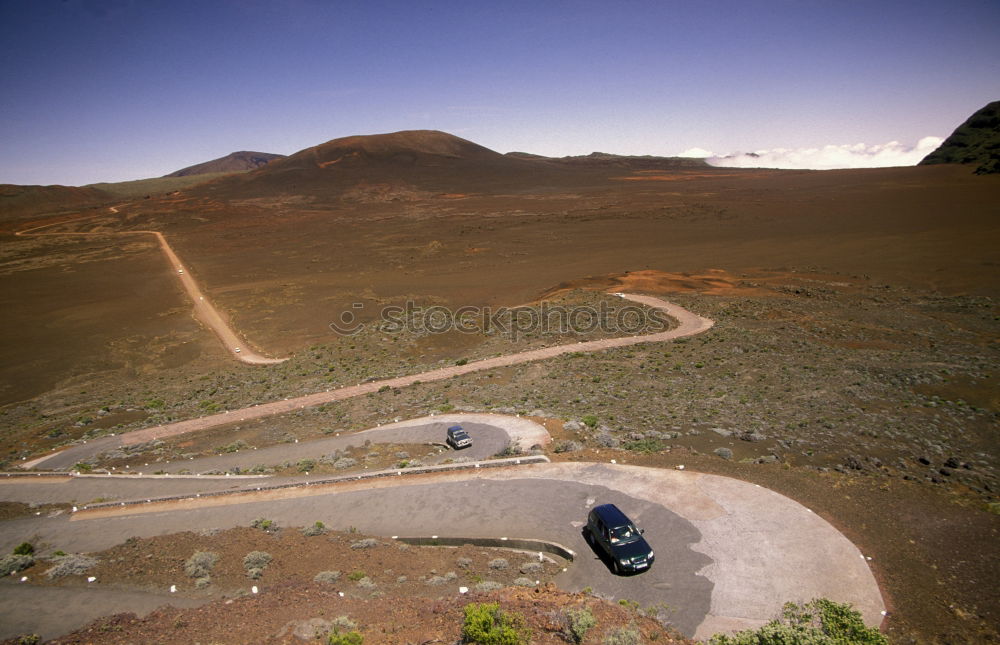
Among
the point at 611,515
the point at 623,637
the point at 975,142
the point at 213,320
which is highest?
the point at 975,142

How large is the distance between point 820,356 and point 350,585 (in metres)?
22.7

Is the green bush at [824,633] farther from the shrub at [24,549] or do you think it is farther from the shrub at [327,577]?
the shrub at [24,549]

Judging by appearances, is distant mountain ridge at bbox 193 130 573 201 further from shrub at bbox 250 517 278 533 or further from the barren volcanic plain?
shrub at bbox 250 517 278 533

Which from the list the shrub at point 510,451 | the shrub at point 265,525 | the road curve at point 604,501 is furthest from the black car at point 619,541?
the shrub at point 265,525

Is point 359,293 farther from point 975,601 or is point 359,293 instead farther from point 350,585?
point 975,601

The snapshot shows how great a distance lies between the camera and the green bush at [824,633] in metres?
7.09

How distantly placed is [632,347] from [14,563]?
23986 mm

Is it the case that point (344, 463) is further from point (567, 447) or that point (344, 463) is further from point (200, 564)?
point (567, 447)

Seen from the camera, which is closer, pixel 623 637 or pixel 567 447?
pixel 623 637

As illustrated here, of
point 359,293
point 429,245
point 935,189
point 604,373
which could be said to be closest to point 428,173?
point 429,245

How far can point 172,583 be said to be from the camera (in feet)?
34.9

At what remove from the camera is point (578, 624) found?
25.6 feet

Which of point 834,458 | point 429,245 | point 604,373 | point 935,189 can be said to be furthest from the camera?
point 935,189

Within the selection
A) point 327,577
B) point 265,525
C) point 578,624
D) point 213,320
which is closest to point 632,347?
point 265,525
